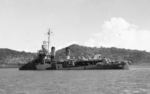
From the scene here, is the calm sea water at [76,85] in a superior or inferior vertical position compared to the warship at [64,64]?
inferior

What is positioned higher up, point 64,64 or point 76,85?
point 64,64

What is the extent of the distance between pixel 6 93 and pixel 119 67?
6205 cm

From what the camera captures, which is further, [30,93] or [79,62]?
[79,62]

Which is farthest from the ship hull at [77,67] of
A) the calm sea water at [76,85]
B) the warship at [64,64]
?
the calm sea water at [76,85]

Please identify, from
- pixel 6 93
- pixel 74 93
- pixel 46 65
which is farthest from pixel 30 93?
pixel 46 65

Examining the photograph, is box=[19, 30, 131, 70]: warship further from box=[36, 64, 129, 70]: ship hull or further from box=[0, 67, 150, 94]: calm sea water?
box=[0, 67, 150, 94]: calm sea water

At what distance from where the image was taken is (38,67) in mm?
87812

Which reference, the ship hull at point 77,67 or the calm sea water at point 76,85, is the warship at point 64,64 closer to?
the ship hull at point 77,67

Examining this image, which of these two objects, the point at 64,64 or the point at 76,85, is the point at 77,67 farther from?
the point at 76,85

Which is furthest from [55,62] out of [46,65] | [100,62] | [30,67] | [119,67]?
[119,67]

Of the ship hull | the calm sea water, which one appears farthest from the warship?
the calm sea water

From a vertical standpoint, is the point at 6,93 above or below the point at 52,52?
below

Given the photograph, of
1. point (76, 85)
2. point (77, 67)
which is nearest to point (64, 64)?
point (77, 67)

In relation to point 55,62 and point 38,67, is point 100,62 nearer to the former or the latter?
point 55,62
